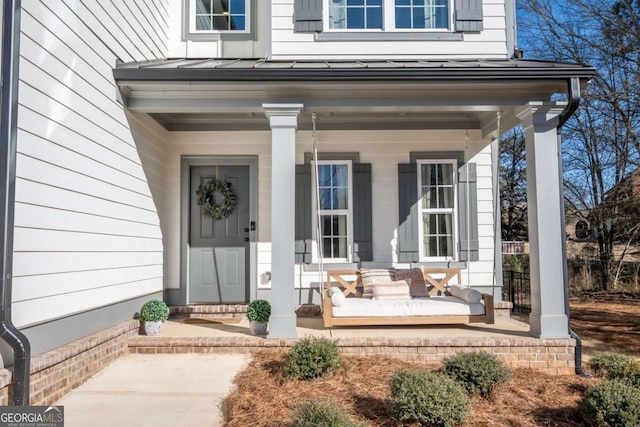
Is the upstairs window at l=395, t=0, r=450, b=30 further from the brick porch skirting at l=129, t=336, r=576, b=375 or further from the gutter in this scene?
the brick porch skirting at l=129, t=336, r=576, b=375

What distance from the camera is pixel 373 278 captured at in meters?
5.71

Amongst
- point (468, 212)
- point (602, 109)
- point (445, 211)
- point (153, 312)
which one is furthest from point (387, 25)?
point (602, 109)

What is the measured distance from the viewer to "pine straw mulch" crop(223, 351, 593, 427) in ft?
9.89

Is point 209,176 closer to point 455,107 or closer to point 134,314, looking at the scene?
point 134,314

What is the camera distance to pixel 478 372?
3.44m

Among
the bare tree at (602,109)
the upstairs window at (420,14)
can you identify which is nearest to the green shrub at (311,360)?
the upstairs window at (420,14)

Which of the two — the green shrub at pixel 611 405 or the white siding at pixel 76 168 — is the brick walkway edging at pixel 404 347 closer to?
the white siding at pixel 76 168

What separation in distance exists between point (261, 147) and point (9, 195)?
3.74 metres

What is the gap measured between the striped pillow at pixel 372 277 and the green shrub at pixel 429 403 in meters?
2.66

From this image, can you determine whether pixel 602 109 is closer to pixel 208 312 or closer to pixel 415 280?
pixel 415 280

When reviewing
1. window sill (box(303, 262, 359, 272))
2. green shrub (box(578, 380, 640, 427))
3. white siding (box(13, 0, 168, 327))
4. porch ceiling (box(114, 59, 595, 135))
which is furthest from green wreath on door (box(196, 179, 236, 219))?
green shrub (box(578, 380, 640, 427))

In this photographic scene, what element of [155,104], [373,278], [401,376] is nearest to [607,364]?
[401,376]

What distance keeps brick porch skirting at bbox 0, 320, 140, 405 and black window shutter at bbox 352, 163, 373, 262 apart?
3.16 meters

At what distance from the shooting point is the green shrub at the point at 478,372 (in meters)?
3.41
